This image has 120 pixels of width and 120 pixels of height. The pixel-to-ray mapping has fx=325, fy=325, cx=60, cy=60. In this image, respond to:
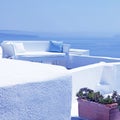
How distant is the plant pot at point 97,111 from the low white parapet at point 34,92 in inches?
53.8

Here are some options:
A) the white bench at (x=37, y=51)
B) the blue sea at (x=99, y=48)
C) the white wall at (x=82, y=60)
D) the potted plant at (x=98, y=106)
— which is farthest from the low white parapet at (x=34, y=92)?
the blue sea at (x=99, y=48)

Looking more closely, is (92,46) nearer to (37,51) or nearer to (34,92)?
(37,51)

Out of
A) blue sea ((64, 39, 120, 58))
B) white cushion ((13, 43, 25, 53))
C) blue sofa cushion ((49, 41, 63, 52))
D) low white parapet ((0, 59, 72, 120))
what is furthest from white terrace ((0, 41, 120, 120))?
blue sea ((64, 39, 120, 58))

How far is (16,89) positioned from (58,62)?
7907 millimetres

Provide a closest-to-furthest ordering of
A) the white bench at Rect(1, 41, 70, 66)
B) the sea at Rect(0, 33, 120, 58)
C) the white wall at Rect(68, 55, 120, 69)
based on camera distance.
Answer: the white wall at Rect(68, 55, 120, 69) < the white bench at Rect(1, 41, 70, 66) < the sea at Rect(0, 33, 120, 58)

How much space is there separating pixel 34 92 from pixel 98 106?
1820mm

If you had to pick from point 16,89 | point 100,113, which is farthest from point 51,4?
point 16,89

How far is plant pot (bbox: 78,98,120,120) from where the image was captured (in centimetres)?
372

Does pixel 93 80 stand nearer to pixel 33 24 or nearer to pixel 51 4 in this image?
pixel 51 4

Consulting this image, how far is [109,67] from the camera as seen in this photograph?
5.78 m

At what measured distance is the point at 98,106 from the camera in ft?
12.5

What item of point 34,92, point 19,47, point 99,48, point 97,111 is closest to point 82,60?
point 19,47

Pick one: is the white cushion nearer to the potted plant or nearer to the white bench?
the white bench

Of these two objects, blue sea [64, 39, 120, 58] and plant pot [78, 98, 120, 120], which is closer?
plant pot [78, 98, 120, 120]
